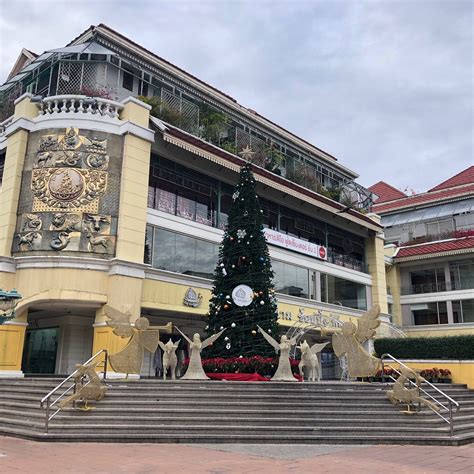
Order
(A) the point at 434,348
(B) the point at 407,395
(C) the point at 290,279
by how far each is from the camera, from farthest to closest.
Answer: (C) the point at 290,279
(A) the point at 434,348
(B) the point at 407,395

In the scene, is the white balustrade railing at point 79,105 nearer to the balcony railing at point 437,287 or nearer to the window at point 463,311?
the balcony railing at point 437,287

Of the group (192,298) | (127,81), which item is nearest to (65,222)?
(192,298)

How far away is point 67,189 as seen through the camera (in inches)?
711

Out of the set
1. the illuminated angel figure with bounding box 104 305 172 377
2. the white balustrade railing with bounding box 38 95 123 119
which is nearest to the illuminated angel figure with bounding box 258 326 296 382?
the illuminated angel figure with bounding box 104 305 172 377

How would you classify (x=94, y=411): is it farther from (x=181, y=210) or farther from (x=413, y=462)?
(x=181, y=210)

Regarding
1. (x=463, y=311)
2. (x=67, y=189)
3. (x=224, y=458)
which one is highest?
(x=67, y=189)

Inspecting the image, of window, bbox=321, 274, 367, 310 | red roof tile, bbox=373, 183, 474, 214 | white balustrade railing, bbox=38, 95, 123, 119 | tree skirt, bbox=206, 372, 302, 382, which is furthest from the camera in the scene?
red roof tile, bbox=373, 183, 474, 214

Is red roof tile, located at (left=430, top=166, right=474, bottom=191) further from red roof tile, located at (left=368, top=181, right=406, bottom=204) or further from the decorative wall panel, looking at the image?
the decorative wall panel

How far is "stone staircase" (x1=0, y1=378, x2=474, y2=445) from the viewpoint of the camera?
9.56 metres

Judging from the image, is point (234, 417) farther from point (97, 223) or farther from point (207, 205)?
point (207, 205)

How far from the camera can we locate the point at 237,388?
37.1 feet

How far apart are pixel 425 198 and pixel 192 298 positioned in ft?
80.3

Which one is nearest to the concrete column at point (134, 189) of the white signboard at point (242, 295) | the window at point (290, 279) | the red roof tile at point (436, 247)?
the white signboard at point (242, 295)

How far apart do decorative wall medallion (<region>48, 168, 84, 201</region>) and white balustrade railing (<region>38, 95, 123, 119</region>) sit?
250 cm
